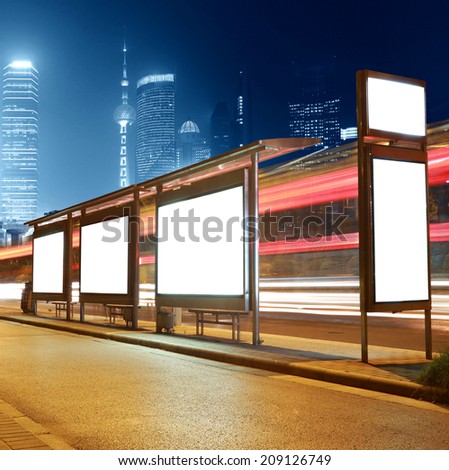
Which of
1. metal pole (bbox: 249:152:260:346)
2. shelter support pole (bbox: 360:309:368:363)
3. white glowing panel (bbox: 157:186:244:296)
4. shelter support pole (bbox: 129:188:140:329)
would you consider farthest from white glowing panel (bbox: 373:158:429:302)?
shelter support pole (bbox: 129:188:140:329)

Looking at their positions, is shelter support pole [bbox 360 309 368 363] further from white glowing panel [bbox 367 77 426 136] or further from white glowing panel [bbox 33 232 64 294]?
white glowing panel [bbox 33 232 64 294]

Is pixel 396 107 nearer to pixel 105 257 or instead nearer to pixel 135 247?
pixel 135 247

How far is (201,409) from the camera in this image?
794cm

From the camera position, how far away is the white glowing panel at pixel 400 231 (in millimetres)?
11070

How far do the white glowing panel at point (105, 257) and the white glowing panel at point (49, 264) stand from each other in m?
2.71

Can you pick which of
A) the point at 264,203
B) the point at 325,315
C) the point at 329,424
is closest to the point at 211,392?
the point at 329,424

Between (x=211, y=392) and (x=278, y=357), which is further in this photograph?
(x=278, y=357)

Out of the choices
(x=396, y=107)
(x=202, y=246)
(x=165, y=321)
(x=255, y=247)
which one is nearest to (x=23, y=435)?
(x=396, y=107)

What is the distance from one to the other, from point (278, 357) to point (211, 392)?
2837 mm

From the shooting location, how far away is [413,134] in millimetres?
11625

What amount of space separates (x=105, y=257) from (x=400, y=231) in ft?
35.8

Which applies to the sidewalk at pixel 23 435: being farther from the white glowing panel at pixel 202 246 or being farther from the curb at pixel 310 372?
the white glowing panel at pixel 202 246

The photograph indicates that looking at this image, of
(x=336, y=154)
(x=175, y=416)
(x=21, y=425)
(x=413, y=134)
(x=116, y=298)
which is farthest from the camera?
(x=336, y=154)
